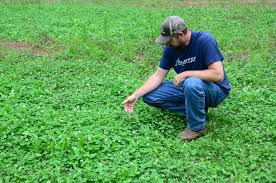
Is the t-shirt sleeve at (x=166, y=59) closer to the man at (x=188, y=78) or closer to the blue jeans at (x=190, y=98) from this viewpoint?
the man at (x=188, y=78)

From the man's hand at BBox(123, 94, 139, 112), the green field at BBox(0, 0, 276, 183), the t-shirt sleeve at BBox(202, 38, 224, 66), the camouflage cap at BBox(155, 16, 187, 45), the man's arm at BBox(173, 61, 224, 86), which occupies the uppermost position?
the camouflage cap at BBox(155, 16, 187, 45)

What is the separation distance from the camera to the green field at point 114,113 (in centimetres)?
400

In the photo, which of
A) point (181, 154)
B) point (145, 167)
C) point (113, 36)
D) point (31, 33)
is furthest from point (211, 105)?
point (31, 33)

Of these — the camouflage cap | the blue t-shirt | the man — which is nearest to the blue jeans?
the man

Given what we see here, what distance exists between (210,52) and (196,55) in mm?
205

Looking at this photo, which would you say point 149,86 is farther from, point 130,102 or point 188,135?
point 188,135

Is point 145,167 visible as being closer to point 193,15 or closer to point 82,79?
point 82,79

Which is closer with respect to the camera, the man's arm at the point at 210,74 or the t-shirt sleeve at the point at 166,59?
the man's arm at the point at 210,74

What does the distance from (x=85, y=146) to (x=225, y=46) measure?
4.86 metres

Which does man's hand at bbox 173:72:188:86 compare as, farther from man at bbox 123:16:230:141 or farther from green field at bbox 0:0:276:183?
green field at bbox 0:0:276:183

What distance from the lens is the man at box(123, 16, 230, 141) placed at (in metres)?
Answer: 4.47

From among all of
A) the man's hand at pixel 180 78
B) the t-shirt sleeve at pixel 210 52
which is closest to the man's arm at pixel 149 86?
the man's hand at pixel 180 78

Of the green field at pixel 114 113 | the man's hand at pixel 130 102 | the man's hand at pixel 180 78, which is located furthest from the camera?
the man's hand at pixel 130 102

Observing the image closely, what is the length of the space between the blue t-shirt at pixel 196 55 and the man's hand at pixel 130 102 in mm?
488
